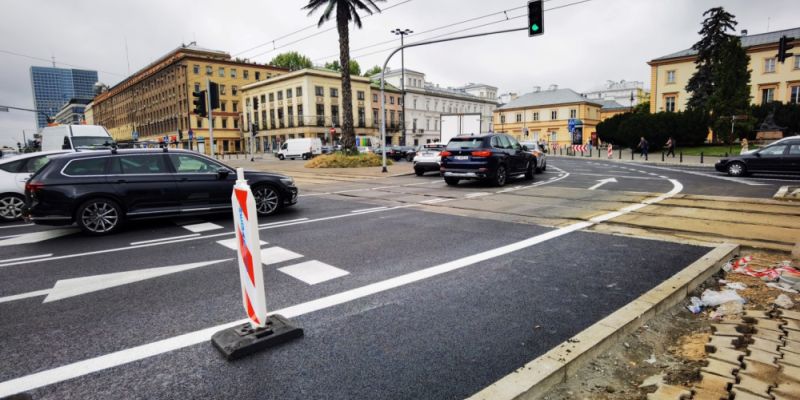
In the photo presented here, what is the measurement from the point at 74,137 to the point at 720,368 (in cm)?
2386

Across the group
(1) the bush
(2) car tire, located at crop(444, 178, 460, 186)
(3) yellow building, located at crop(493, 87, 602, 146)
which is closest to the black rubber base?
(2) car tire, located at crop(444, 178, 460, 186)

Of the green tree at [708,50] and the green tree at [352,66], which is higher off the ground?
the green tree at [352,66]

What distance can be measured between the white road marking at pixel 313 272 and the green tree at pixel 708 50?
160 feet

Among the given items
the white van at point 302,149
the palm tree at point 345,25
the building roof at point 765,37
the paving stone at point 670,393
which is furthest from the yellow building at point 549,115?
the paving stone at point 670,393

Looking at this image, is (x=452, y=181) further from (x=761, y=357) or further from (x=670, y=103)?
(x=670, y=103)

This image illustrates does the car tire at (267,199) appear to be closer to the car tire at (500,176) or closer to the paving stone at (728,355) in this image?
the car tire at (500,176)

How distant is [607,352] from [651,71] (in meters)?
68.0

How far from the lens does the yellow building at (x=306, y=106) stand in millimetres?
67938

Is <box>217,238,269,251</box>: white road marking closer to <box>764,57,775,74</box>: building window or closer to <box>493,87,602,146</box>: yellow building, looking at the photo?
<box>764,57,775,74</box>: building window

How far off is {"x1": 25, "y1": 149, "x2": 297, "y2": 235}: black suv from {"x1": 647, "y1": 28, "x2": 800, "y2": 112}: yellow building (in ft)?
180

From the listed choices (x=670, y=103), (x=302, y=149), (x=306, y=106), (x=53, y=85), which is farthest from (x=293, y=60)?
(x=53, y=85)

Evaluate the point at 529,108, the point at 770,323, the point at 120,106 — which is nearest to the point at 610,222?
the point at 770,323

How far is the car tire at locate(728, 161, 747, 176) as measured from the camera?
16844 millimetres

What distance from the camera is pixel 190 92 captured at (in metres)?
73.6
